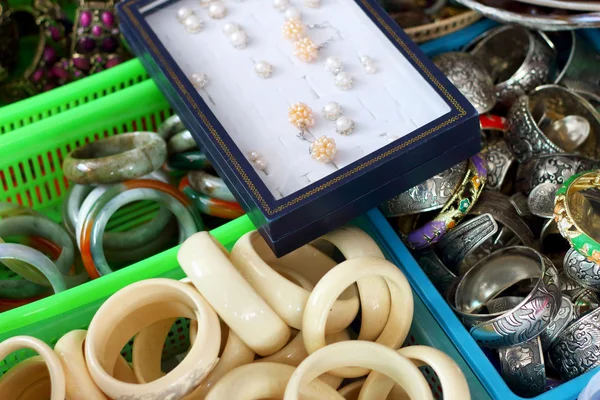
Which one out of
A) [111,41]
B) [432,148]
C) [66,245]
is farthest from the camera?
[111,41]

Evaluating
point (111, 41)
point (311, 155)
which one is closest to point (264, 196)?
point (311, 155)

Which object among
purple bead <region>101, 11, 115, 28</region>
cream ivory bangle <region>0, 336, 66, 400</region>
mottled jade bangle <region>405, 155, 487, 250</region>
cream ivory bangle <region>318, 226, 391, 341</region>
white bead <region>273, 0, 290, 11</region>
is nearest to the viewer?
cream ivory bangle <region>0, 336, 66, 400</region>

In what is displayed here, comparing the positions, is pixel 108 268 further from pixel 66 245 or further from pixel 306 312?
pixel 306 312

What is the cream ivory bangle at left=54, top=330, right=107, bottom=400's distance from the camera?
0.63 metres

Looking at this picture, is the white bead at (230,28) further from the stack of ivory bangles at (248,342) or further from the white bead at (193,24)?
the stack of ivory bangles at (248,342)

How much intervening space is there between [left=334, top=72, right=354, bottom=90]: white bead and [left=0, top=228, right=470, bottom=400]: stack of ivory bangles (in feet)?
0.66

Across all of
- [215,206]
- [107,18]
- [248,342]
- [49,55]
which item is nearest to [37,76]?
[49,55]

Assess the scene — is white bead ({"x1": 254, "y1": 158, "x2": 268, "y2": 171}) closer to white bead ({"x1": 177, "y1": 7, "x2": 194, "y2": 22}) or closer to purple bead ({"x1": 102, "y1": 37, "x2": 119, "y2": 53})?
white bead ({"x1": 177, "y1": 7, "x2": 194, "y2": 22})

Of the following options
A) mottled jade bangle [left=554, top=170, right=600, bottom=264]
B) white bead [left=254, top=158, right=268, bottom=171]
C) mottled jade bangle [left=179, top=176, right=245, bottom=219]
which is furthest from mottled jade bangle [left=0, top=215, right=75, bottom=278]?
mottled jade bangle [left=554, top=170, right=600, bottom=264]

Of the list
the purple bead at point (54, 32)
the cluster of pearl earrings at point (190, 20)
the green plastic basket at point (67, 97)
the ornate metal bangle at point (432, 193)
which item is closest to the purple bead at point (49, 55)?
the purple bead at point (54, 32)

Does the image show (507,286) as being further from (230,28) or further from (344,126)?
(230,28)

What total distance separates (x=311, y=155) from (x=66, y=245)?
33 cm

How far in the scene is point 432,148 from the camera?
30.2 inches

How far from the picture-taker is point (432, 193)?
32.1 inches
